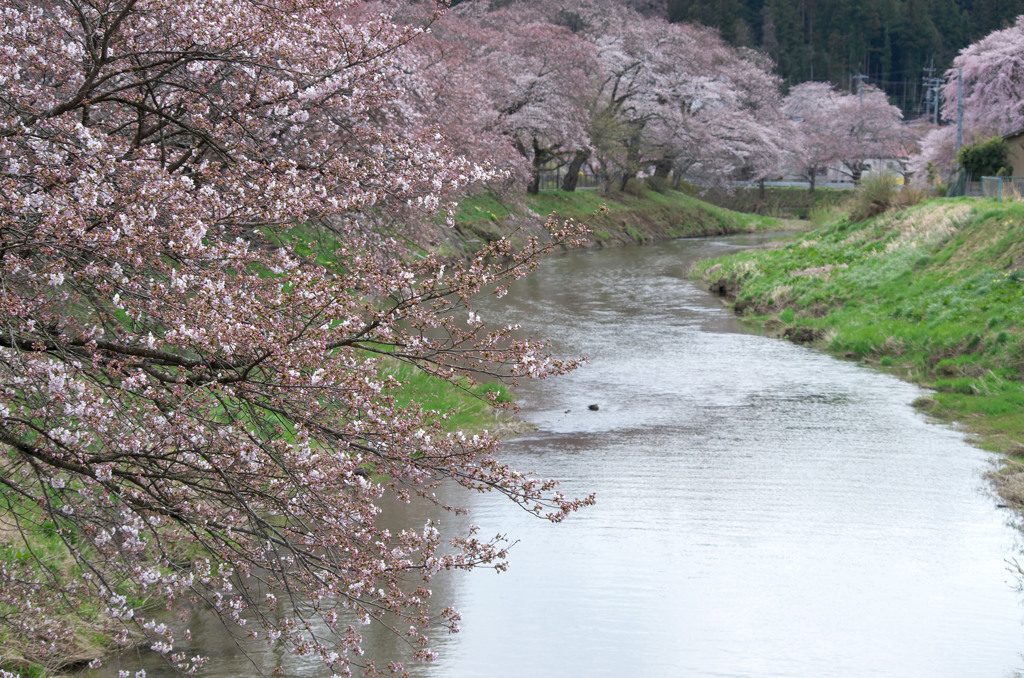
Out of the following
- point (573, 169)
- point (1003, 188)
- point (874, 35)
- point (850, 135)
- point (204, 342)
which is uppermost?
point (874, 35)

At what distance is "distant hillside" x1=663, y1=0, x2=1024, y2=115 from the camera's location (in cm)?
8756

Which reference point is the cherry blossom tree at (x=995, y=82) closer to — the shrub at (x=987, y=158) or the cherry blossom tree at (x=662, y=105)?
the cherry blossom tree at (x=662, y=105)

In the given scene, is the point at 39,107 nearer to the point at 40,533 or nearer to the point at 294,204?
the point at 294,204

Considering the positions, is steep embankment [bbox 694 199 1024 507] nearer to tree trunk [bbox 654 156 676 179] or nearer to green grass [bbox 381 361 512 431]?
green grass [bbox 381 361 512 431]

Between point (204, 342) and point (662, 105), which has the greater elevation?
point (662, 105)

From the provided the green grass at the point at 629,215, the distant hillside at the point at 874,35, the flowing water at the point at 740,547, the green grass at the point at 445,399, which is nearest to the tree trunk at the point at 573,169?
the green grass at the point at 629,215

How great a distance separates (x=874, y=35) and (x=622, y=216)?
61620 millimetres

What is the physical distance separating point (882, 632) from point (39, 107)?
612 centimetres

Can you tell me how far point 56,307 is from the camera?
16.8 ft

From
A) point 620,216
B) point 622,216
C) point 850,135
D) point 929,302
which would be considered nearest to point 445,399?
point 929,302

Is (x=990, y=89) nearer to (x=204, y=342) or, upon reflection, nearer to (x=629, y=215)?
(x=629, y=215)

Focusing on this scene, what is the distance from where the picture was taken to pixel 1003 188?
25.1m

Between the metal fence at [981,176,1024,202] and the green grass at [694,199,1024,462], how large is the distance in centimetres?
90

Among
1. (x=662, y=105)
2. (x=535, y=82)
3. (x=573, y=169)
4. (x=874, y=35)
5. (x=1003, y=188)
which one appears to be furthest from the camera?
(x=874, y=35)
